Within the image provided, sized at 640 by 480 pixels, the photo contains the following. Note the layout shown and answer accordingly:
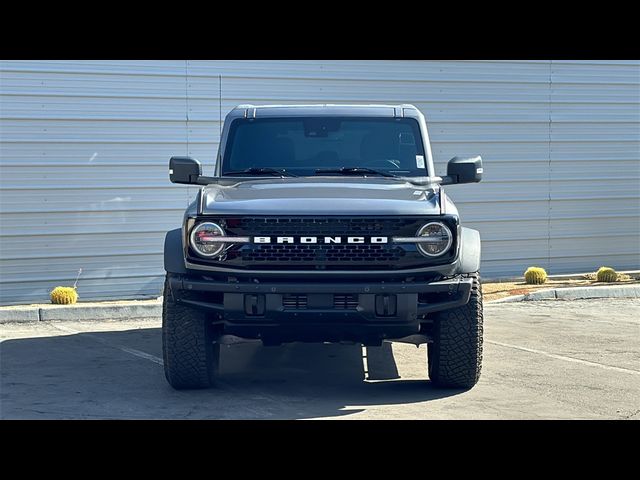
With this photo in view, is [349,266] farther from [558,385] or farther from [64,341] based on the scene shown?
[64,341]

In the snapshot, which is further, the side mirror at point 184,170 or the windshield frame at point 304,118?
the windshield frame at point 304,118

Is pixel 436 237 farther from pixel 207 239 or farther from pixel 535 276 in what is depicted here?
pixel 535 276

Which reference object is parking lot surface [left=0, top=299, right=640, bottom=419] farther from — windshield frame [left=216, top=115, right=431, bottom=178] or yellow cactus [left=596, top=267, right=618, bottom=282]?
yellow cactus [left=596, top=267, right=618, bottom=282]

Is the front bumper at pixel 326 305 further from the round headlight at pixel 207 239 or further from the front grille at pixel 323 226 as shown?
the front grille at pixel 323 226

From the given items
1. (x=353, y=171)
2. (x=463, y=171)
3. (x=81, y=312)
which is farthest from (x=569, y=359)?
(x=81, y=312)

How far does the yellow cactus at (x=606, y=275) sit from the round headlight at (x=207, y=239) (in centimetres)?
902

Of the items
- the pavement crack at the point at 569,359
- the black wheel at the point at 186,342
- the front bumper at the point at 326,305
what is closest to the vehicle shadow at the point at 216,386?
the black wheel at the point at 186,342

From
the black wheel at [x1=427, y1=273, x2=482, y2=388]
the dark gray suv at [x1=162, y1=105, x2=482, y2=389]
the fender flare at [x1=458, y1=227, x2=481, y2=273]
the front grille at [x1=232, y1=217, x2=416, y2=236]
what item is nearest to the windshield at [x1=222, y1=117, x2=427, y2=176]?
the dark gray suv at [x1=162, y1=105, x2=482, y2=389]

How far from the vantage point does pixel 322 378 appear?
8.15 m

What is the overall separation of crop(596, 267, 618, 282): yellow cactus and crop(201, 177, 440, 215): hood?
7.72 meters

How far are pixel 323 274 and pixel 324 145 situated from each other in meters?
1.87

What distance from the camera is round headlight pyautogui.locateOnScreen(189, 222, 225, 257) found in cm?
696

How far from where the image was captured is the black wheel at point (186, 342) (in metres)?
7.27

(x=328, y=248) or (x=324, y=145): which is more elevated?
(x=324, y=145)
